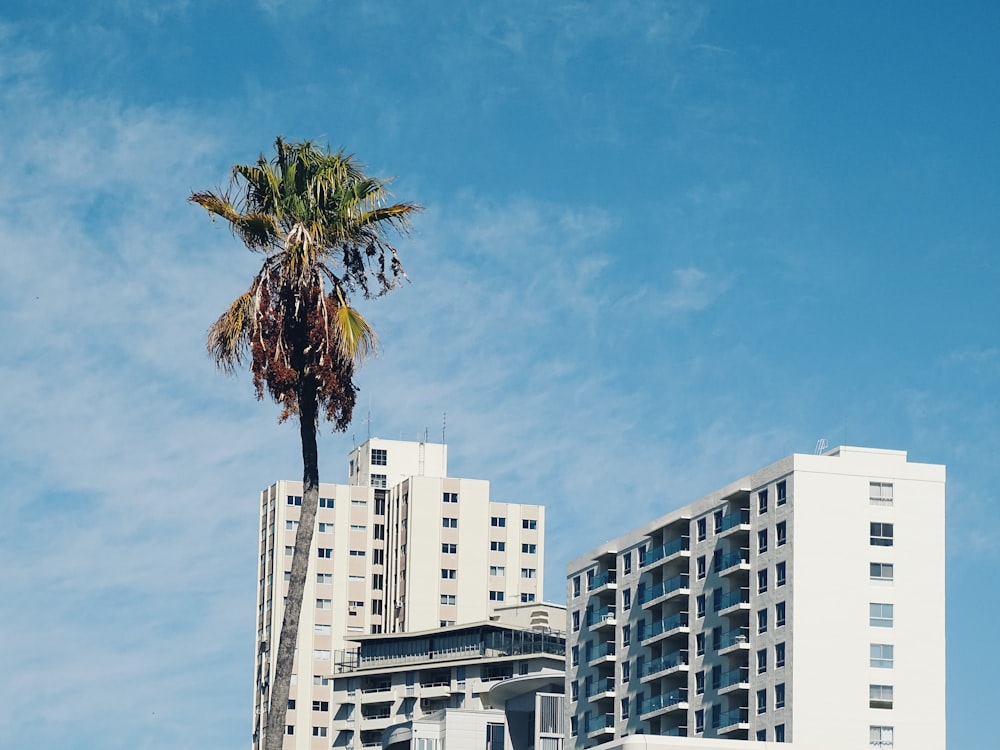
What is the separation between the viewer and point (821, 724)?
4464 inches

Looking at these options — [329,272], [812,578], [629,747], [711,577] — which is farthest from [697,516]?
[329,272]

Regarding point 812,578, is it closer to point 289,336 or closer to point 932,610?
point 932,610

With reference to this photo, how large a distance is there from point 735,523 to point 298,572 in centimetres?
8649

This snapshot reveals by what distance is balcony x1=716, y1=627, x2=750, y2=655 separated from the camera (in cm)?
12088

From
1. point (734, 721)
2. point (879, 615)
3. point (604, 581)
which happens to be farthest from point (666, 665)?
point (879, 615)

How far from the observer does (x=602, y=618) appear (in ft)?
463

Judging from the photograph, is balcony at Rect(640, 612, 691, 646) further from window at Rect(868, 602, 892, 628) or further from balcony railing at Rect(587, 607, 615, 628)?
window at Rect(868, 602, 892, 628)

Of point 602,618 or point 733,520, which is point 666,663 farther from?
point 733,520

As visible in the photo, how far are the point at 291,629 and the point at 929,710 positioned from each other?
83114 millimetres

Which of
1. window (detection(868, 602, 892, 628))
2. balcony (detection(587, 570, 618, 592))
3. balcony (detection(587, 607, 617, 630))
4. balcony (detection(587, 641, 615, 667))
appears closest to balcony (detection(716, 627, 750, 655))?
window (detection(868, 602, 892, 628))

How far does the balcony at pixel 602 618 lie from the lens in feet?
459

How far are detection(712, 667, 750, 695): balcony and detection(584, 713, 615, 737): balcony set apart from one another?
16.3 metres

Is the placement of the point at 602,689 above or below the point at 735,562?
below

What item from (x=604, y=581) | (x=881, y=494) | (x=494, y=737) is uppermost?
(x=881, y=494)
